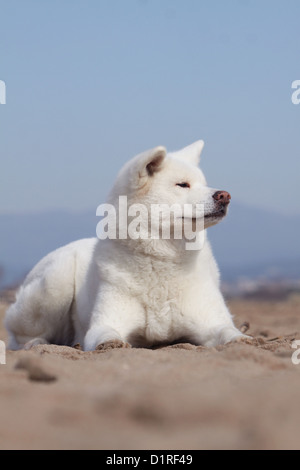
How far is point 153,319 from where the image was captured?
5508 mm

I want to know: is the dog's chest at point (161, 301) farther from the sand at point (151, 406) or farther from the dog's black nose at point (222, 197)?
the sand at point (151, 406)

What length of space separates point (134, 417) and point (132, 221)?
2996 millimetres

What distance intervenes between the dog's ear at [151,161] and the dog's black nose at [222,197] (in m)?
0.55

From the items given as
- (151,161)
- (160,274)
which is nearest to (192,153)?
(151,161)

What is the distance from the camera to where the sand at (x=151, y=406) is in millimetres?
2375

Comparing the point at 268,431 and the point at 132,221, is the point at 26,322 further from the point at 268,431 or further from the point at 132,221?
the point at 268,431

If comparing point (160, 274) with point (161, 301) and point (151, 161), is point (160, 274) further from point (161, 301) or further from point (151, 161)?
point (151, 161)

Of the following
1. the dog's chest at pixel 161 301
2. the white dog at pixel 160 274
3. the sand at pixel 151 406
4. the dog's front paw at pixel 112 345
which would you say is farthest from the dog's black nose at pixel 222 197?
the sand at pixel 151 406

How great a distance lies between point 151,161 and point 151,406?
10.2ft

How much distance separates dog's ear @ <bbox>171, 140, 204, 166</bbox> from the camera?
612cm

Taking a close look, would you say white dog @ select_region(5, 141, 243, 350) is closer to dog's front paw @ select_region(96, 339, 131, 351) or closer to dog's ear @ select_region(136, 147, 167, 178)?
dog's ear @ select_region(136, 147, 167, 178)

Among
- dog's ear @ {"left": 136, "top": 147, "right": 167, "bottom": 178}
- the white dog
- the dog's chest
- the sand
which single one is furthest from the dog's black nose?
the sand

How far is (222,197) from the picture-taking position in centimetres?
532

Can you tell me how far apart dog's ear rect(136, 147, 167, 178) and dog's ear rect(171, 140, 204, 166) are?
1.66 ft
